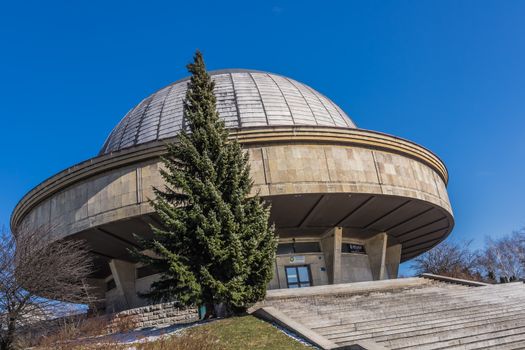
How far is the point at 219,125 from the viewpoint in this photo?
633 inches

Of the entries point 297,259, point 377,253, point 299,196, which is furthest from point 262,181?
point 377,253

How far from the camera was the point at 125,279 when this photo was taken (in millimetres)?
26328

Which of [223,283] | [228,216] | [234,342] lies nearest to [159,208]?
[228,216]

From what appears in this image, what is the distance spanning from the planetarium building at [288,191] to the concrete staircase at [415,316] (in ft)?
15.4

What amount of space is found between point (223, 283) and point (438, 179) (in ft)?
56.7

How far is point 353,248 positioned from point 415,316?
14138mm

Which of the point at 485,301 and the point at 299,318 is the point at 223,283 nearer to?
the point at 299,318

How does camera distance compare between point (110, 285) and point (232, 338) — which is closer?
point (232, 338)

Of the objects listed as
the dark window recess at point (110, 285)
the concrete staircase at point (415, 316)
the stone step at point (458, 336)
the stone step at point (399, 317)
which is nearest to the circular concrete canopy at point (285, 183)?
the dark window recess at point (110, 285)

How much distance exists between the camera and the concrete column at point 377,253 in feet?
87.6

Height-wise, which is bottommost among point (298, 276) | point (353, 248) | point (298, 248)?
point (298, 276)

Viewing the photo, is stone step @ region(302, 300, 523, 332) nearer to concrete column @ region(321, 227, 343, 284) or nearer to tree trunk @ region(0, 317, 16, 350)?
tree trunk @ region(0, 317, 16, 350)

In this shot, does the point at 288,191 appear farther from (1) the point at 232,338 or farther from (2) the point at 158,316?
(1) the point at 232,338

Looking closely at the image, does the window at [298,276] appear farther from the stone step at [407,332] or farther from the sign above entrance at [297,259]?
the stone step at [407,332]
